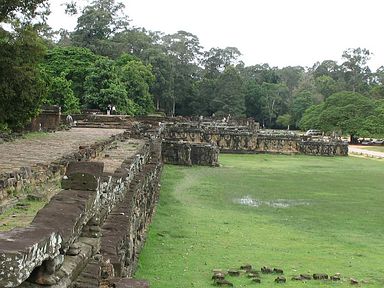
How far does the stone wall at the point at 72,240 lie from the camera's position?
3.06 metres

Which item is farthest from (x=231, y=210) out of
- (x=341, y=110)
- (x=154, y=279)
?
(x=341, y=110)

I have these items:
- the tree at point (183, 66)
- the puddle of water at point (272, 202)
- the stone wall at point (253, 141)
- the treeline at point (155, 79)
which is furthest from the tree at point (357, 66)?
the puddle of water at point (272, 202)

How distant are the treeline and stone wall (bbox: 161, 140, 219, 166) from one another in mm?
7691

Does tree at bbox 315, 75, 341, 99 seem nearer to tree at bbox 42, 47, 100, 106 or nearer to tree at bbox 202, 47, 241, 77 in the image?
tree at bbox 202, 47, 241, 77

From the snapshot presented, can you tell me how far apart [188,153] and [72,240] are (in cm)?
2969

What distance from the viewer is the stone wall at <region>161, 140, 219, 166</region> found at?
111 feet

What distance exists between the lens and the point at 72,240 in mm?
4352

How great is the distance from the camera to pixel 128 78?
2269 inches

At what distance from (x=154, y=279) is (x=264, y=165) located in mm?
26488

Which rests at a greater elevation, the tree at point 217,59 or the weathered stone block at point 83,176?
the tree at point 217,59

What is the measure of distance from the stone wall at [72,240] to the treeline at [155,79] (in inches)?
451

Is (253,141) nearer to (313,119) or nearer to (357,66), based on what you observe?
(313,119)

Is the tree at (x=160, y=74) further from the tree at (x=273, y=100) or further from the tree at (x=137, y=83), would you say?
the tree at (x=273, y=100)

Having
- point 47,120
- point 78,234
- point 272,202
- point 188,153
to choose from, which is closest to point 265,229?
point 272,202
